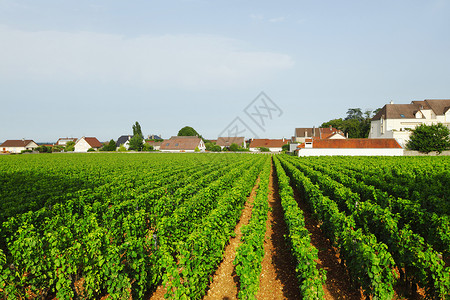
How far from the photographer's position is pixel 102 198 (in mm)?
11844

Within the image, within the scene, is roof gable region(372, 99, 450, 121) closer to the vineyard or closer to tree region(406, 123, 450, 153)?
tree region(406, 123, 450, 153)

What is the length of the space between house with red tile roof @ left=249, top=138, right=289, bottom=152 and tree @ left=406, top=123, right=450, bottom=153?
51.7 metres

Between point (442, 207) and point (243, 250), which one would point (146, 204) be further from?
point (442, 207)

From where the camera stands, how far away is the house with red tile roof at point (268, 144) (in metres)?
96.1

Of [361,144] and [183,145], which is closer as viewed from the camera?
[361,144]

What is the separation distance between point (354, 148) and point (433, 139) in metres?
17.2

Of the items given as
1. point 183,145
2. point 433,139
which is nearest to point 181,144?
point 183,145

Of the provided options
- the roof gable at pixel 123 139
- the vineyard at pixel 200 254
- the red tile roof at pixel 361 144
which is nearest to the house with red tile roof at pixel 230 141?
the roof gable at pixel 123 139

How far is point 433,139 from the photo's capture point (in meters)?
45.9

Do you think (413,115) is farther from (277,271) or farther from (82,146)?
(82,146)

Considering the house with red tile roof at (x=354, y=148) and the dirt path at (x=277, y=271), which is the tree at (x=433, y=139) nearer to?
the house with red tile roof at (x=354, y=148)

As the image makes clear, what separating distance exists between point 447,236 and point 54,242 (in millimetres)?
10331

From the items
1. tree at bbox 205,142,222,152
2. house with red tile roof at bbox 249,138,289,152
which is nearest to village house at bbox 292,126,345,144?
house with red tile roof at bbox 249,138,289,152

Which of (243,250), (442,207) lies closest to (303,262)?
(243,250)
